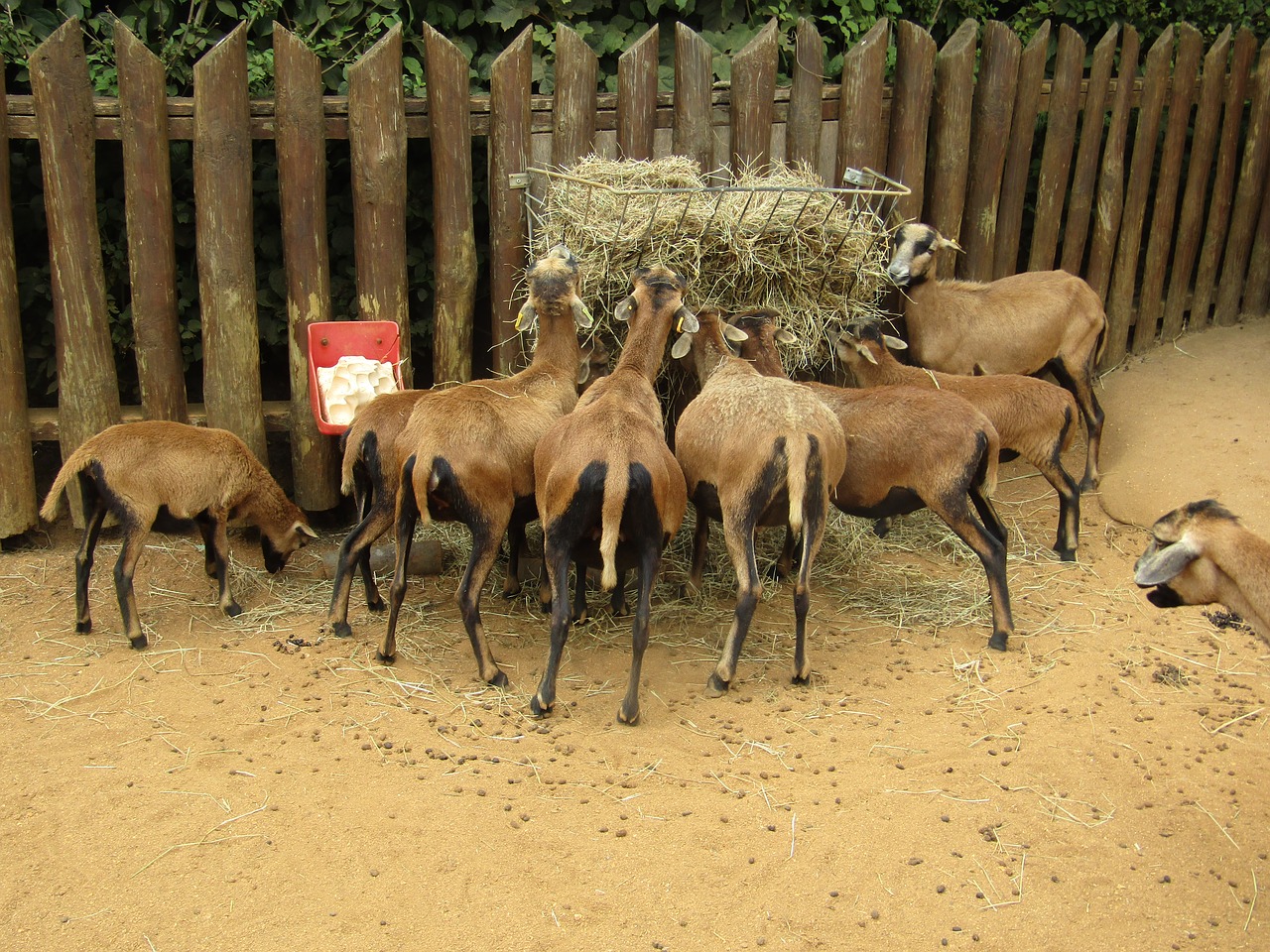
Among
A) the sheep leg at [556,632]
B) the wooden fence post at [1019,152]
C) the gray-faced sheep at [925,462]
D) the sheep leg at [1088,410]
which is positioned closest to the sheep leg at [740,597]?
the sheep leg at [556,632]

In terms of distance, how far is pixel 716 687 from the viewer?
17.4 ft

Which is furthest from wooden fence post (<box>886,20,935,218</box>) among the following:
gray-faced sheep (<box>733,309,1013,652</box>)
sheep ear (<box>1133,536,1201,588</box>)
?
sheep ear (<box>1133,536,1201,588</box>)

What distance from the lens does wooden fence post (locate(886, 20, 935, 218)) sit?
7207mm

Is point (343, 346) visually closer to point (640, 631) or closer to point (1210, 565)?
point (640, 631)

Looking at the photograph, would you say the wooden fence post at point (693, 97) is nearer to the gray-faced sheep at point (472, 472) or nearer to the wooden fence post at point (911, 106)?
the wooden fence post at point (911, 106)

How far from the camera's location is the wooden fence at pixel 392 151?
6.24 metres

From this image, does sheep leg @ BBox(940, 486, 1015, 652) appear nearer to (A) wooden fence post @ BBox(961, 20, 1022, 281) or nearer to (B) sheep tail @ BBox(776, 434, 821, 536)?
(B) sheep tail @ BBox(776, 434, 821, 536)

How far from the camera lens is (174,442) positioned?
5883 millimetres

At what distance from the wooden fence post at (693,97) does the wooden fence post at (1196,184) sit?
13.4 feet

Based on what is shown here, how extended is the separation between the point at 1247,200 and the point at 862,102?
3.91m

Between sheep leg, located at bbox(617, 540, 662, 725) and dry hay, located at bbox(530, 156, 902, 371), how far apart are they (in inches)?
75.8

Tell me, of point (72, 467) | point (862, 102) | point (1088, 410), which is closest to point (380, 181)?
point (72, 467)

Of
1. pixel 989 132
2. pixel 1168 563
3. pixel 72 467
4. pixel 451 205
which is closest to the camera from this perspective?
pixel 1168 563

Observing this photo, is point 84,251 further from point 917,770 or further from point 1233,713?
point 1233,713
